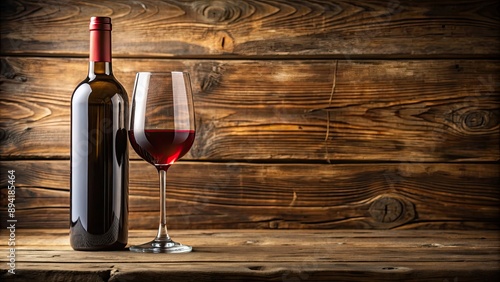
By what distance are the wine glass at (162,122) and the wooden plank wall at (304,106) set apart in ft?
0.89

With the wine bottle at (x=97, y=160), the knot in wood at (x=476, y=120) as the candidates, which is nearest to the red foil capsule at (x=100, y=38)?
the wine bottle at (x=97, y=160)

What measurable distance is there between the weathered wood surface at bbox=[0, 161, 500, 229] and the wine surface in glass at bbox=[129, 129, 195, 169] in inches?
10.7

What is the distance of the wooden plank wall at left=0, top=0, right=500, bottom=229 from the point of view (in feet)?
4.32

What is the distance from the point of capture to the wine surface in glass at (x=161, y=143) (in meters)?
1.02

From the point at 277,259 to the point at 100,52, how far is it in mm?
407

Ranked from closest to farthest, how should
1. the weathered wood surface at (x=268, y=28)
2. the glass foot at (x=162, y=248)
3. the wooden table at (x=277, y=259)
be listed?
the wooden table at (x=277, y=259) → the glass foot at (x=162, y=248) → the weathered wood surface at (x=268, y=28)

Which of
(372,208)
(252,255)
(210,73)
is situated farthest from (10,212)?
(372,208)

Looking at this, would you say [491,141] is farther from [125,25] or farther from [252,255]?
[125,25]

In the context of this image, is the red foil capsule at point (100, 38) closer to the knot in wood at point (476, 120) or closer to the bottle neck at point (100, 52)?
the bottle neck at point (100, 52)

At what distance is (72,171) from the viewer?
1.04 meters

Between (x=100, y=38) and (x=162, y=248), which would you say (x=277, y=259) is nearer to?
(x=162, y=248)

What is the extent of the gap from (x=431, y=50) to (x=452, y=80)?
0.07 metres

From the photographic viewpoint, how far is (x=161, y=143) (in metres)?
1.03

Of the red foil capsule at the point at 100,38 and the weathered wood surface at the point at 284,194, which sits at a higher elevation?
the red foil capsule at the point at 100,38
